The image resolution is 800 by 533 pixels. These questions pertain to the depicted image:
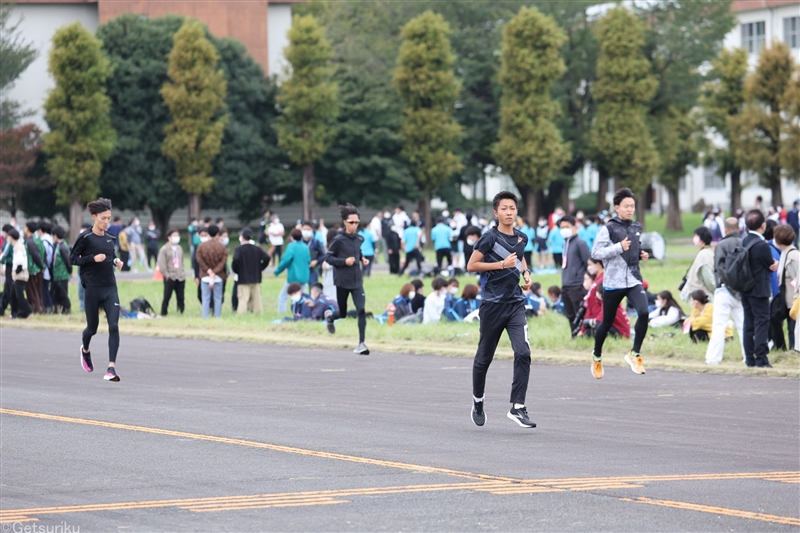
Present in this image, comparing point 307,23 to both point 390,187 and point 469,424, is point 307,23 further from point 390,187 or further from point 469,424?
point 469,424

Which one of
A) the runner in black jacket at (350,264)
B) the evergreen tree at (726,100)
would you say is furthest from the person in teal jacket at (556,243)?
the evergreen tree at (726,100)

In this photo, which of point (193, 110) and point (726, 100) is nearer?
point (193, 110)

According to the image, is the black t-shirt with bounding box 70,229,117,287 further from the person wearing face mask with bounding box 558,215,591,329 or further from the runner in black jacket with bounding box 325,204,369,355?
the person wearing face mask with bounding box 558,215,591,329

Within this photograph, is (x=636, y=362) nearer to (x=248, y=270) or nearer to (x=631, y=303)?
(x=631, y=303)

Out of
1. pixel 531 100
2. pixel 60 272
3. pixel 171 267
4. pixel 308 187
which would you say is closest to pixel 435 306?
pixel 171 267

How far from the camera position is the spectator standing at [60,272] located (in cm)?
2541

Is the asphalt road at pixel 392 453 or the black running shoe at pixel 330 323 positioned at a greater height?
the black running shoe at pixel 330 323

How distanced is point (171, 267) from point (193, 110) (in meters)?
35.1

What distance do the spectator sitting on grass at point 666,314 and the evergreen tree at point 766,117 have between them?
145 feet

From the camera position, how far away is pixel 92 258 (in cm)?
1355

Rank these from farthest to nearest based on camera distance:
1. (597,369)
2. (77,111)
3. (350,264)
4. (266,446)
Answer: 1. (77,111)
2. (350,264)
3. (597,369)
4. (266,446)

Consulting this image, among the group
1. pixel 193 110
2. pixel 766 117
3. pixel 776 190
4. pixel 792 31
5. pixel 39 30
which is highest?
pixel 792 31

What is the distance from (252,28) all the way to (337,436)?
61947 mm

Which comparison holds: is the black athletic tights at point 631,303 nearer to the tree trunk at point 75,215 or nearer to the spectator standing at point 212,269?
the spectator standing at point 212,269
